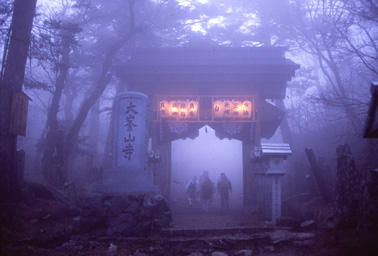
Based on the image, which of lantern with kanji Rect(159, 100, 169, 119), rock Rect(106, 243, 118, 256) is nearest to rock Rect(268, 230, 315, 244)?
rock Rect(106, 243, 118, 256)

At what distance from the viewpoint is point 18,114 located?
960 cm

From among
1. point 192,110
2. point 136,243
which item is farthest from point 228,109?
point 136,243

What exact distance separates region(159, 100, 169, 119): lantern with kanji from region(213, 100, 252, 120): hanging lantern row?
2199mm

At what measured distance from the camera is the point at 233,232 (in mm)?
8391

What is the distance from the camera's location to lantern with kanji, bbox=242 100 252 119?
45.5ft

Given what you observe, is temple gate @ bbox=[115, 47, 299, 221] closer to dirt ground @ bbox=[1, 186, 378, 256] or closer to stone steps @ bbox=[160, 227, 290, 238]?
stone steps @ bbox=[160, 227, 290, 238]

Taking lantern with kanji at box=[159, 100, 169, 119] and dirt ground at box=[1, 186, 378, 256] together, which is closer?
dirt ground at box=[1, 186, 378, 256]

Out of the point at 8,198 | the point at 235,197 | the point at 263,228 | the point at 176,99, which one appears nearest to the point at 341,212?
the point at 263,228

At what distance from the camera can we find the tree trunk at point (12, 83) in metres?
9.06

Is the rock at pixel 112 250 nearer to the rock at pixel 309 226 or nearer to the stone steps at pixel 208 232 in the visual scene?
the stone steps at pixel 208 232

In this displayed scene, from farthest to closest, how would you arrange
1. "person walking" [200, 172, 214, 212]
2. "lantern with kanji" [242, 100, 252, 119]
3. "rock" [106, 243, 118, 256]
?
"person walking" [200, 172, 214, 212]
"lantern with kanji" [242, 100, 252, 119]
"rock" [106, 243, 118, 256]

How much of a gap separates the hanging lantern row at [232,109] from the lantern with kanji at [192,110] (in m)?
0.85

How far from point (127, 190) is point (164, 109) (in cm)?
546

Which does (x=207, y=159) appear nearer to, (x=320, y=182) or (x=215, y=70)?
(x=215, y=70)
